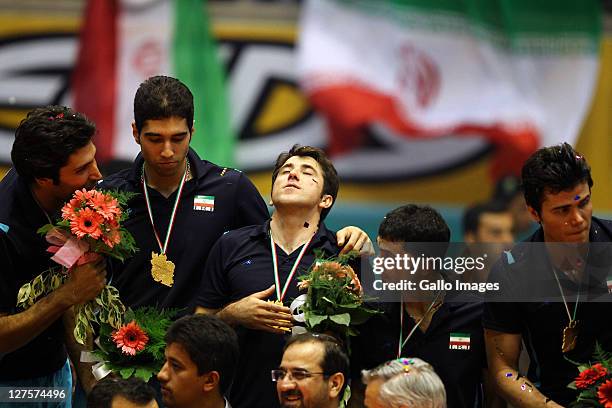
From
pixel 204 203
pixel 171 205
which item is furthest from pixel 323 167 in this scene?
pixel 171 205

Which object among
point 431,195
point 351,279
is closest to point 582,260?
point 351,279

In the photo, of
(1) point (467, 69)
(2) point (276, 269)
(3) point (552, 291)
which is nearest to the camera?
(3) point (552, 291)

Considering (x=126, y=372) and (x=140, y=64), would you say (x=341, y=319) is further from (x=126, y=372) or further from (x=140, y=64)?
(x=140, y=64)

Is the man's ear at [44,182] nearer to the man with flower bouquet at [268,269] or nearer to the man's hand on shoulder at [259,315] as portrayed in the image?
the man with flower bouquet at [268,269]

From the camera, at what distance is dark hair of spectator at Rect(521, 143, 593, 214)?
580 centimetres

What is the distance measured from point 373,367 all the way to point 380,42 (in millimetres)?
5625

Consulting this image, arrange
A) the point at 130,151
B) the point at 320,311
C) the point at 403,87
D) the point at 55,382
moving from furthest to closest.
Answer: the point at 403,87 < the point at 130,151 < the point at 55,382 < the point at 320,311

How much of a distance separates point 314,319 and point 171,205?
101 centimetres

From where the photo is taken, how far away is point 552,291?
589 cm

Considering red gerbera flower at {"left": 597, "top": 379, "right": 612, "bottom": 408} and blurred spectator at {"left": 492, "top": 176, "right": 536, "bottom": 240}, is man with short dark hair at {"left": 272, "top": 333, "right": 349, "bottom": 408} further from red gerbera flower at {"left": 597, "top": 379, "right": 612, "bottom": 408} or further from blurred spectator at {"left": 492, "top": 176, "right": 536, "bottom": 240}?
blurred spectator at {"left": 492, "top": 176, "right": 536, "bottom": 240}

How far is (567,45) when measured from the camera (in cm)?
1109

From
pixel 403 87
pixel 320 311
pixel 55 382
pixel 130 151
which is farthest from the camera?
pixel 403 87

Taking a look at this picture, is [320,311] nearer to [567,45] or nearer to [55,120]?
[55,120]

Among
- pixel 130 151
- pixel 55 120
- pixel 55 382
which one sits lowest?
pixel 55 382
